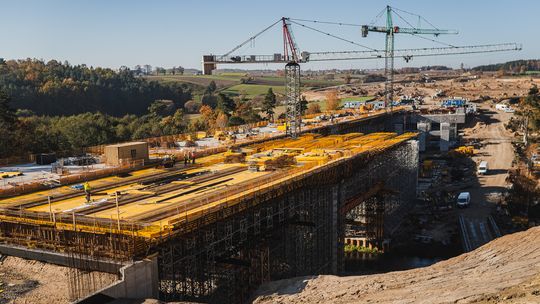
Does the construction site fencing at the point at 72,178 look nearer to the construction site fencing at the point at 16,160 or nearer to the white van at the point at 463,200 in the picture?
the construction site fencing at the point at 16,160

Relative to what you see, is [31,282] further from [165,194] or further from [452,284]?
[452,284]

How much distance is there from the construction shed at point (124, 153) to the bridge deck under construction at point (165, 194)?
1.79 meters

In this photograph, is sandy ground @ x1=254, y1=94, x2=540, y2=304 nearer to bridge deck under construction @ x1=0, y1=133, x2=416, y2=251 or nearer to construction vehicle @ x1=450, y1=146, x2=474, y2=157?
bridge deck under construction @ x1=0, y1=133, x2=416, y2=251

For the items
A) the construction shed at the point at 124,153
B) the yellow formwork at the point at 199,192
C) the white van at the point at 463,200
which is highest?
the construction shed at the point at 124,153

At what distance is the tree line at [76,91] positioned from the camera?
119250 millimetres

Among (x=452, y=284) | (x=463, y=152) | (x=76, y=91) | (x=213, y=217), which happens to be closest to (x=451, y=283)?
(x=452, y=284)

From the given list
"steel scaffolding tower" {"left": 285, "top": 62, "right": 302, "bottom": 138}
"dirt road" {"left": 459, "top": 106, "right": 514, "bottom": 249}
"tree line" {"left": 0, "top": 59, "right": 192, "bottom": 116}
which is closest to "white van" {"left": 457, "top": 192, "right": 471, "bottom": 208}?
"dirt road" {"left": 459, "top": 106, "right": 514, "bottom": 249}

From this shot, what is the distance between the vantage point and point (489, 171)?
270 ft

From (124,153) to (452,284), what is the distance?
27798mm

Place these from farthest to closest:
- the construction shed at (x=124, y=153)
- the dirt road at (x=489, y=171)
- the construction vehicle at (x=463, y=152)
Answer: the construction vehicle at (x=463, y=152) → the dirt road at (x=489, y=171) → the construction shed at (x=124, y=153)

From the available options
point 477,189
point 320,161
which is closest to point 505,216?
point 477,189

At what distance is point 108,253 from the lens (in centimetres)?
2373

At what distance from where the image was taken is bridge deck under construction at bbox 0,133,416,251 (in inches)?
978

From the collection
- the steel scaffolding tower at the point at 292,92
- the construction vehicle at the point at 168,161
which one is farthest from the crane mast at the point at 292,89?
the construction vehicle at the point at 168,161
